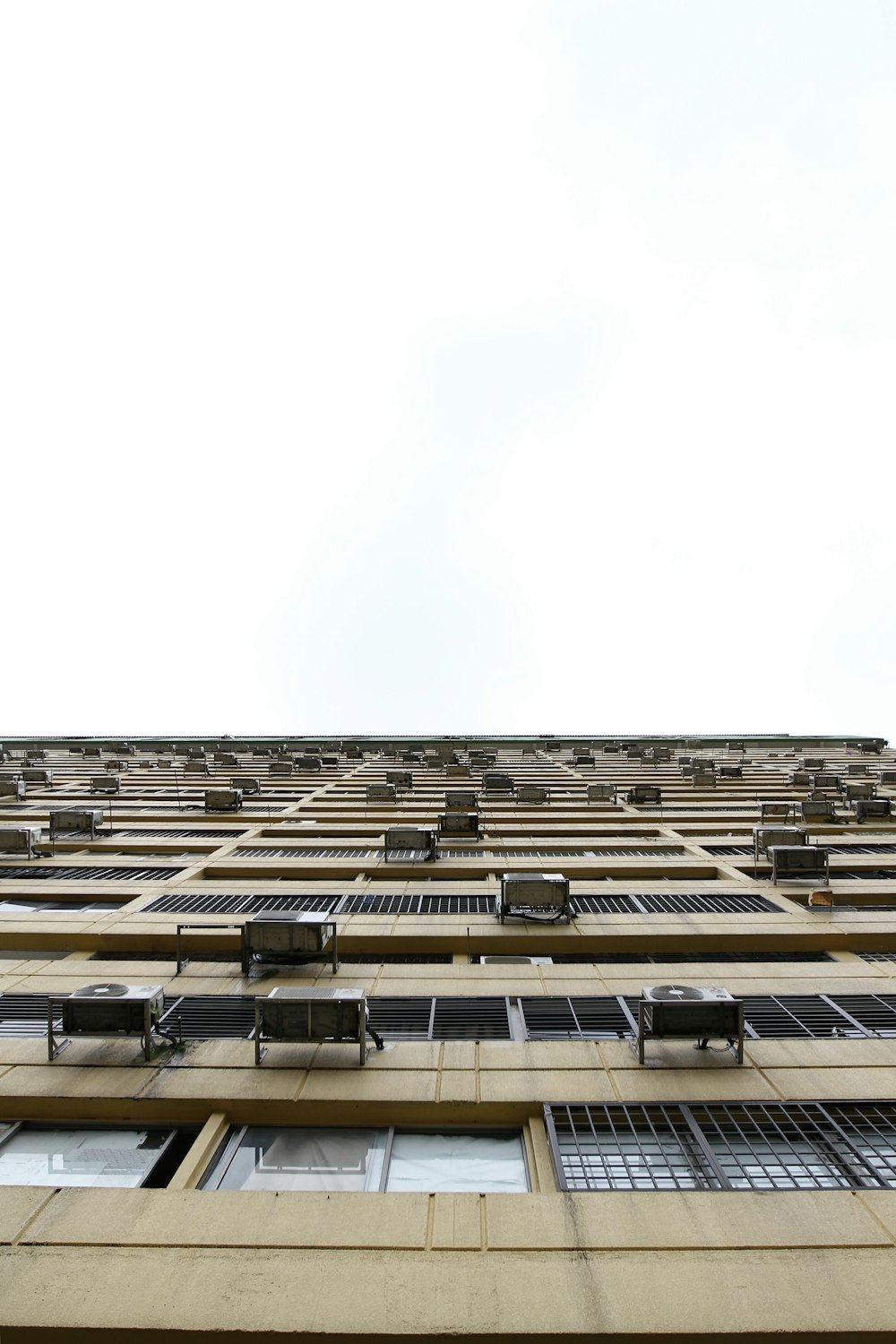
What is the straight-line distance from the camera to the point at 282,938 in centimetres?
1128

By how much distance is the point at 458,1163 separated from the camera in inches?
295

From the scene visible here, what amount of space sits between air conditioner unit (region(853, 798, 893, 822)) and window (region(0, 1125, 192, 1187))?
78.2 feet

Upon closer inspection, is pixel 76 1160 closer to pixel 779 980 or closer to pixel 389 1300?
pixel 389 1300

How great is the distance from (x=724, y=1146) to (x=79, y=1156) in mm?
7861

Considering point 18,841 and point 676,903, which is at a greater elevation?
point 18,841

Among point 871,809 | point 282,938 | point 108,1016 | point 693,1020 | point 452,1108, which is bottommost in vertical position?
point 452,1108

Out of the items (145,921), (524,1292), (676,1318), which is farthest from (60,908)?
(676,1318)

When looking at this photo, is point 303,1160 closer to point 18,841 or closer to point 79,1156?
point 79,1156

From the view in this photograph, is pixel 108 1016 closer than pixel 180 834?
Yes

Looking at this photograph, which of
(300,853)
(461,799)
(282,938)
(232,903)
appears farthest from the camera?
(461,799)

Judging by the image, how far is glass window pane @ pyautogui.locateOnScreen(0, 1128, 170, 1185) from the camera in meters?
7.34

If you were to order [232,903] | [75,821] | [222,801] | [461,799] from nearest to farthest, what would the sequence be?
1. [232,903]
2. [75,821]
3. [461,799]
4. [222,801]

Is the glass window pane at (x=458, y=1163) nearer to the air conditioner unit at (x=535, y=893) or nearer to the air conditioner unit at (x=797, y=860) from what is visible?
the air conditioner unit at (x=535, y=893)

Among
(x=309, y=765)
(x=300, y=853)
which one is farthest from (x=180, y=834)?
(x=309, y=765)
